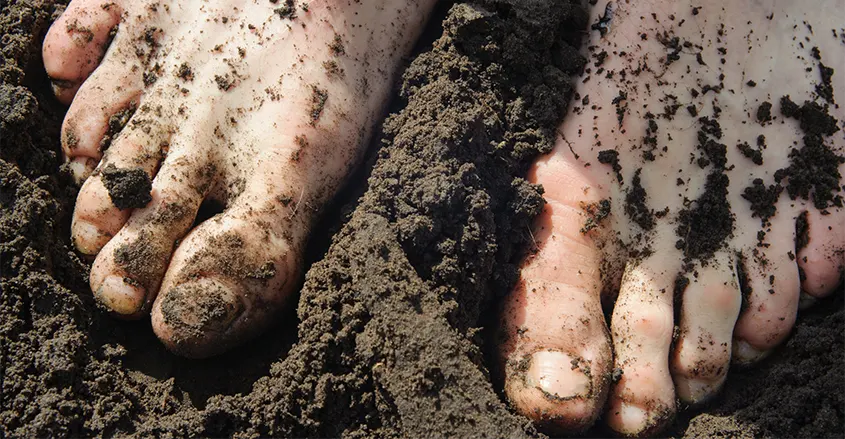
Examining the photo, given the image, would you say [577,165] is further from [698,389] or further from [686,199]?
[698,389]

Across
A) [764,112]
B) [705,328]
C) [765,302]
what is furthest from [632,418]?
[764,112]

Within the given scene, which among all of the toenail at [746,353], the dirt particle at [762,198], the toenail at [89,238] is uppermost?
the dirt particle at [762,198]

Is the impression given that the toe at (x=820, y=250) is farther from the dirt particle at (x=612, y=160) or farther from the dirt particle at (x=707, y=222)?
the dirt particle at (x=612, y=160)

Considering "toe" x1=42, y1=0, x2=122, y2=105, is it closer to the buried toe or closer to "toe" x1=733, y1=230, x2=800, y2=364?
the buried toe

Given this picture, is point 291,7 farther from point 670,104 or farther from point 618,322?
point 618,322

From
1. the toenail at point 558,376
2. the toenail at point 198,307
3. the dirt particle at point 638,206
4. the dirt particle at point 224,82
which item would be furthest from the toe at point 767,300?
the dirt particle at point 224,82

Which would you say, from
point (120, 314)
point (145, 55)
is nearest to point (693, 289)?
point (120, 314)
